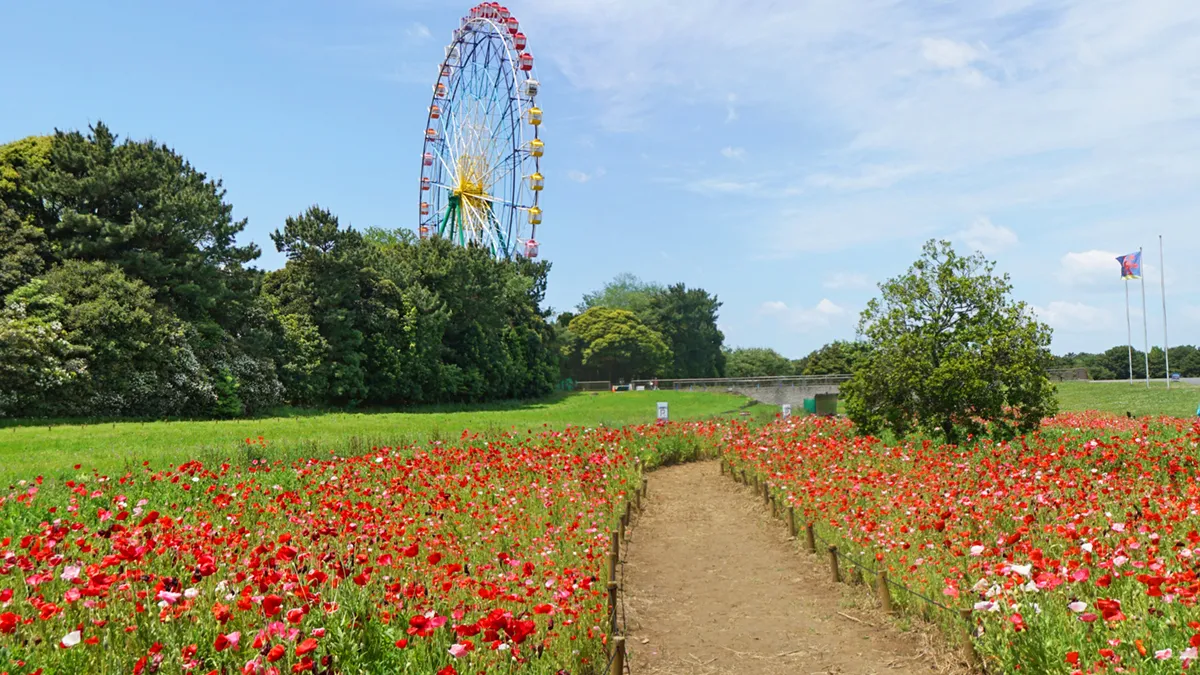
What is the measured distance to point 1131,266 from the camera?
4419 cm

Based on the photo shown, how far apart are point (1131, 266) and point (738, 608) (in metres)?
46.9

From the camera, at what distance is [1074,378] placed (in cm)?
6166

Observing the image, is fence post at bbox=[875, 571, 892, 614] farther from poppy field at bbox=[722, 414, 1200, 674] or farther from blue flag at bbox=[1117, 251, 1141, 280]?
blue flag at bbox=[1117, 251, 1141, 280]

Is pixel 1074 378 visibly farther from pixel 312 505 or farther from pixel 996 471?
pixel 312 505

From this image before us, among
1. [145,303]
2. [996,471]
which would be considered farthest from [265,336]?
[996,471]

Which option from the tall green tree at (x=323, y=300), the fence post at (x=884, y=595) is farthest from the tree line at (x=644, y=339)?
the fence post at (x=884, y=595)

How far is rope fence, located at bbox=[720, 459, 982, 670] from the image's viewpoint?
16.8 ft

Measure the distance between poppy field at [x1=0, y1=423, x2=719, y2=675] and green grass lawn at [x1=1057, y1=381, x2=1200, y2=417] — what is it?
27883 millimetres

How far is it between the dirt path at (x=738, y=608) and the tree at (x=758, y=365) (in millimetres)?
88453

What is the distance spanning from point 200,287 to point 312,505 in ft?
77.4

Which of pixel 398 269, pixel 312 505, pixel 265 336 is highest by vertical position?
pixel 398 269

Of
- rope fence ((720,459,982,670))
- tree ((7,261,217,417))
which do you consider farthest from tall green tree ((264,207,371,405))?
rope fence ((720,459,982,670))

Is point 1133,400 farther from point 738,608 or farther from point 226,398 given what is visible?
point 226,398

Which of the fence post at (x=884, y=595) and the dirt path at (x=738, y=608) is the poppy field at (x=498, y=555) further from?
the dirt path at (x=738, y=608)
